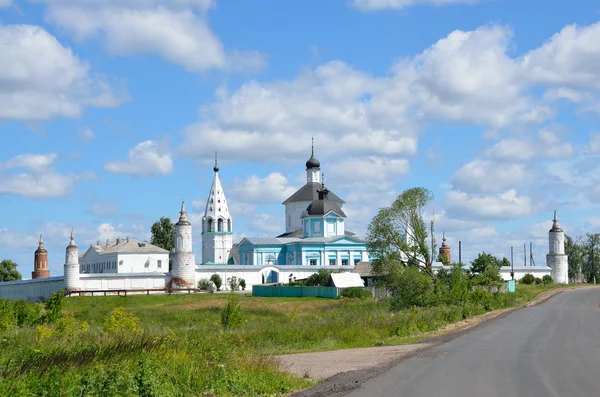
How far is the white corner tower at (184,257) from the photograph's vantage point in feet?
264

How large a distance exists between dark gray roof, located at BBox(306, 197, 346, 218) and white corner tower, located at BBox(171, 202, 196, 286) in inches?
773

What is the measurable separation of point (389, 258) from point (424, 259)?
3999mm

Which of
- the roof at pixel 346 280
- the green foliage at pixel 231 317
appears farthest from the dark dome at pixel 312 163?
the green foliage at pixel 231 317

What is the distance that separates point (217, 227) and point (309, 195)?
1400cm

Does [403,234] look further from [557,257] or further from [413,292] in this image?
[557,257]

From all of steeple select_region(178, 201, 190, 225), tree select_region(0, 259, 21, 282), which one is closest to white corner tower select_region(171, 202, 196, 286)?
steeple select_region(178, 201, 190, 225)

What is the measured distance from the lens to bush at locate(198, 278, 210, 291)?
268 feet

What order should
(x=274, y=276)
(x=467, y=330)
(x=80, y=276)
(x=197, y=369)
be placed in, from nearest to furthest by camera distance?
(x=197, y=369) → (x=467, y=330) → (x=80, y=276) → (x=274, y=276)

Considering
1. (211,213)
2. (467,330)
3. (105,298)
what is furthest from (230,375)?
(211,213)

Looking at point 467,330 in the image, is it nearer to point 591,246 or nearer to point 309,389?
point 309,389

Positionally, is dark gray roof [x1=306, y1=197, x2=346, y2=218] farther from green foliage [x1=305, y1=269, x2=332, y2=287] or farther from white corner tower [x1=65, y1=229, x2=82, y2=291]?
white corner tower [x1=65, y1=229, x2=82, y2=291]

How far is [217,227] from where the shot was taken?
98438 mm

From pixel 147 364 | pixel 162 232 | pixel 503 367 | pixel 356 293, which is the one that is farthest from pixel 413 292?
pixel 162 232

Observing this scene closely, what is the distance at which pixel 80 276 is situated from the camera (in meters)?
77.4
